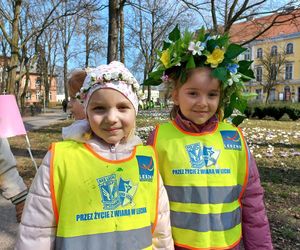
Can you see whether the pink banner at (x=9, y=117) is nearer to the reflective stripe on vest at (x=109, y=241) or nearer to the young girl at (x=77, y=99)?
the young girl at (x=77, y=99)

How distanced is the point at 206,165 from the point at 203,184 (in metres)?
0.11

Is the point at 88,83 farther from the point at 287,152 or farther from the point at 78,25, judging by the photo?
the point at 78,25

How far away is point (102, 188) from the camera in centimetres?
173

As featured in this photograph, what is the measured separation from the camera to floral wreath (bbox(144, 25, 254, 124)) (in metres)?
2.11

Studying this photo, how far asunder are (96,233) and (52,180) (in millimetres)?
324

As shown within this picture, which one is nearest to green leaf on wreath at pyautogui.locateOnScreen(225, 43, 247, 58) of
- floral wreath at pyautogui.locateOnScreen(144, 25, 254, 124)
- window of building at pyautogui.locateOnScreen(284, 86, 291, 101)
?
floral wreath at pyautogui.locateOnScreen(144, 25, 254, 124)

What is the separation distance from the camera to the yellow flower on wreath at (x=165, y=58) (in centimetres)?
220

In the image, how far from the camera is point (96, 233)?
5.44 feet

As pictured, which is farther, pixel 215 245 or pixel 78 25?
pixel 78 25

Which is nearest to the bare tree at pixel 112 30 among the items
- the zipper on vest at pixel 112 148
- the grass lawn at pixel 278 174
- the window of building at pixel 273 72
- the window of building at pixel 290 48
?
the grass lawn at pixel 278 174

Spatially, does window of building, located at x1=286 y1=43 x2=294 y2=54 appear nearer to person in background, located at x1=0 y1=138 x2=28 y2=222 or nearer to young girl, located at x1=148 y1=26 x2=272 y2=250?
young girl, located at x1=148 y1=26 x2=272 y2=250

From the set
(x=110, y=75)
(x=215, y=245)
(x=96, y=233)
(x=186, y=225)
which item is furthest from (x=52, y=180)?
(x=215, y=245)

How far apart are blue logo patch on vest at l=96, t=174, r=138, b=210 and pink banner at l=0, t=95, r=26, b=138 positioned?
188cm

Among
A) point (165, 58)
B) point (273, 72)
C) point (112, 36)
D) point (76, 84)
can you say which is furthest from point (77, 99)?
point (273, 72)
